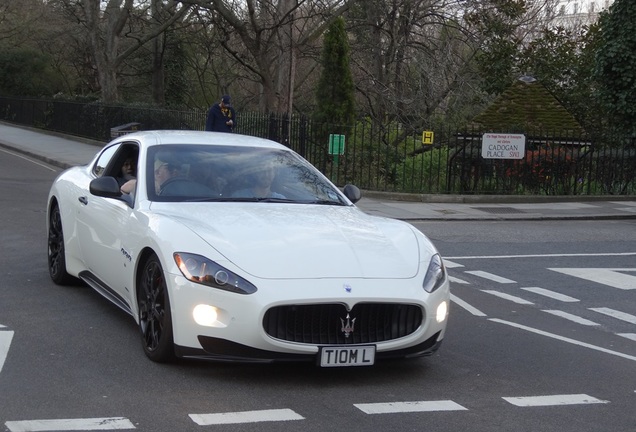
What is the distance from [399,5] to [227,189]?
26.2m

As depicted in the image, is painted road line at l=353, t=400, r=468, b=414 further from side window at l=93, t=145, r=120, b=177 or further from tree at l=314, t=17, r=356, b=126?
tree at l=314, t=17, r=356, b=126

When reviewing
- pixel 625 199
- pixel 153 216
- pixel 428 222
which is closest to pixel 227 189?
pixel 153 216

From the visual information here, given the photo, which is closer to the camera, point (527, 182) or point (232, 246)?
point (232, 246)

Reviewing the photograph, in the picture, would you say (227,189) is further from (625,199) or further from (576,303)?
(625,199)

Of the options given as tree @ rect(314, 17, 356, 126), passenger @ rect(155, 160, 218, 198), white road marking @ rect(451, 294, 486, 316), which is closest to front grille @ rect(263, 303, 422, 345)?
passenger @ rect(155, 160, 218, 198)

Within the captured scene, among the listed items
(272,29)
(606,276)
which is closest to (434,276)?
(606,276)

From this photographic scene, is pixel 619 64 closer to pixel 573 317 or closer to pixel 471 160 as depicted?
pixel 471 160

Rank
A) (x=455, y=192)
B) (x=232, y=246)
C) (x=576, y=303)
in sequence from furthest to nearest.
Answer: (x=455, y=192) → (x=576, y=303) → (x=232, y=246)

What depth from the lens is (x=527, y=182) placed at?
21.7 meters

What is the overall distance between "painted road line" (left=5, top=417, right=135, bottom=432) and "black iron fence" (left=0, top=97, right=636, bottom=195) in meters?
16.0

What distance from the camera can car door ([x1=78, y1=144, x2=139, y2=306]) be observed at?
7.02 m

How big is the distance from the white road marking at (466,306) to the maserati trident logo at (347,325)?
315 cm

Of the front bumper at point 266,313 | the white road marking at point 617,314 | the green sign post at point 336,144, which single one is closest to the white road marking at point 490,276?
the white road marking at point 617,314

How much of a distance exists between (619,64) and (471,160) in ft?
20.7
